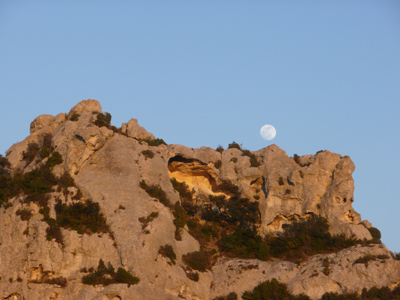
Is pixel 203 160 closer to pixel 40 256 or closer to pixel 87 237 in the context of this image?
pixel 87 237

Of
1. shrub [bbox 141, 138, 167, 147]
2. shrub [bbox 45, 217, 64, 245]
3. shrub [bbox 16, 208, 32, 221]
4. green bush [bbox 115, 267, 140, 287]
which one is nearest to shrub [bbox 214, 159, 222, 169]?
shrub [bbox 141, 138, 167, 147]

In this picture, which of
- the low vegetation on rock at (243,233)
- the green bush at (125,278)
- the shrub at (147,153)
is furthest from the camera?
the shrub at (147,153)

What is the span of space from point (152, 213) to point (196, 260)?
25.1ft

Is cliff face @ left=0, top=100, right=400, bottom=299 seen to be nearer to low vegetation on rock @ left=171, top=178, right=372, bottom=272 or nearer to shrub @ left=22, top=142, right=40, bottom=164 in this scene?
shrub @ left=22, top=142, right=40, bottom=164

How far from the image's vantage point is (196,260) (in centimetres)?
6750

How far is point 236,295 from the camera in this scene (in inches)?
2557

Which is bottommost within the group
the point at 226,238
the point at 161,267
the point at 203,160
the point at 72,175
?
the point at 161,267

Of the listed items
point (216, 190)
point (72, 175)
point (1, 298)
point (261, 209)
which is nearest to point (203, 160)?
point (216, 190)

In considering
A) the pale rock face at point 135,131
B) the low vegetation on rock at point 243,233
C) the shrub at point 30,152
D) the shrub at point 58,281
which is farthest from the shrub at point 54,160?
the low vegetation on rock at point 243,233

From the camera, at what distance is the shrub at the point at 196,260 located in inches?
2633

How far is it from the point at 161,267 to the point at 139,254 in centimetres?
282

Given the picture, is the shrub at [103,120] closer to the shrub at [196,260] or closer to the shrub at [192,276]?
the shrub at [196,260]

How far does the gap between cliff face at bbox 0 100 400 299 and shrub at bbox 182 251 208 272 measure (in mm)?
605

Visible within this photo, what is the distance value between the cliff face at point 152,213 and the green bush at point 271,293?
0.87 metres
